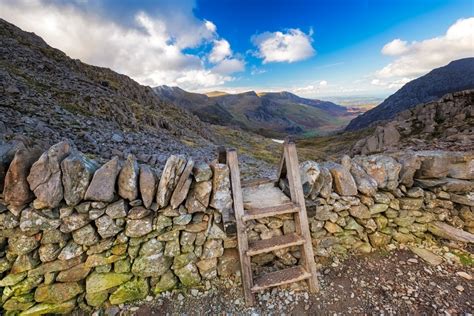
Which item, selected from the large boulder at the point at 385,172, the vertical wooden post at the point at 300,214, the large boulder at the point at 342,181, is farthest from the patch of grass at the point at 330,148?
the vertical wooden post at the point at 300,214

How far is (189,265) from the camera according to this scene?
4.25 meters

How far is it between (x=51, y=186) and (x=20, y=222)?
2.52 ft

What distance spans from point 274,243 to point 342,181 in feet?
7.14

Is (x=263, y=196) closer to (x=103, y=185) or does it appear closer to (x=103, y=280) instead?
(x=103, y=185)

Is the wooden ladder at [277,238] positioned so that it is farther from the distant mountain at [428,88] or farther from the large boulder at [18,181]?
the distant mountain at [428,88]

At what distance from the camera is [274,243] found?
425 cm

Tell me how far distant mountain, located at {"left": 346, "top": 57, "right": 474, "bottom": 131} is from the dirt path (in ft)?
400

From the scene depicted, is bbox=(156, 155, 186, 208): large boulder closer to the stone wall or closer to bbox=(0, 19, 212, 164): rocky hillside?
the stone wall

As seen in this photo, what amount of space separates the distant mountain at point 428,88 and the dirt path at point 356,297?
12177 centimetres

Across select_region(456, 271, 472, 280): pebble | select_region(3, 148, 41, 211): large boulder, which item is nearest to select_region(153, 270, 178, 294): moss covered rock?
select_region(3, 148, 41, 211): large boulder

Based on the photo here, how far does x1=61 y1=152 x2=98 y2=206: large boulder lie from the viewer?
3.47 metres

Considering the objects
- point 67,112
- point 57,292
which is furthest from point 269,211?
point 67,112

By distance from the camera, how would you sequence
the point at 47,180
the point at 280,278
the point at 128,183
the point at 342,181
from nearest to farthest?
1. the point at 47,180
2. the point at 128,183
3. the point at 280,278
4. the point at 342,181

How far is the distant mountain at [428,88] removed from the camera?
10800 centimetres
